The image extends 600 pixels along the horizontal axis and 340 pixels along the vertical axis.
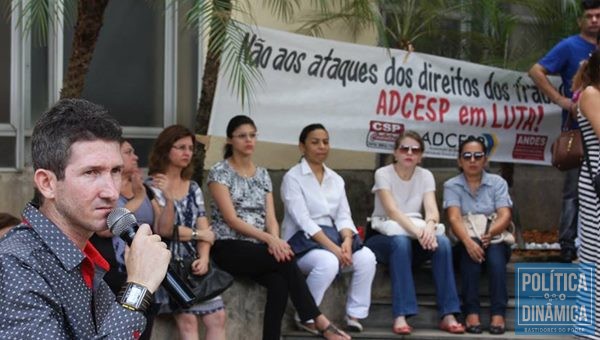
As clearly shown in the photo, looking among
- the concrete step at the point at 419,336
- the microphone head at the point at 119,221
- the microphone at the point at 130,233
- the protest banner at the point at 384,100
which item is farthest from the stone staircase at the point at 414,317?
the microphone head at the point at 119,221

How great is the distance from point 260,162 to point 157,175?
8.99 feet

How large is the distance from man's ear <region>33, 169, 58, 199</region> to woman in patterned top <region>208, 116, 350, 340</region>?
513cm

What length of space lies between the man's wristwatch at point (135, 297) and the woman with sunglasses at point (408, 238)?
5662 millimetres

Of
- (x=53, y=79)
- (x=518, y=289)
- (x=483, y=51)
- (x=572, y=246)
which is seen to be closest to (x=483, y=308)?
(x=518, y=289)

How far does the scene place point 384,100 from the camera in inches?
396

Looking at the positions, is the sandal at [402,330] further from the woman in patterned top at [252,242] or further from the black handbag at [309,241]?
the black handbag at [309,241]

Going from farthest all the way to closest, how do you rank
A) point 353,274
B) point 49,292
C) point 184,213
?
point 353,274
point 184,213
point 49,292

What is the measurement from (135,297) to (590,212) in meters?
4.17

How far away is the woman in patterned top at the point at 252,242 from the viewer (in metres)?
8.16

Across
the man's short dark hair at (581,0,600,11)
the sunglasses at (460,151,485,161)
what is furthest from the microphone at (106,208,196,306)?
the man's short dark hair at (581,0,600,11)

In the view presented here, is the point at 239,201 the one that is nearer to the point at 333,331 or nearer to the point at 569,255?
the point at 333,331

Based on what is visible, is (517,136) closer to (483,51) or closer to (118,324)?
(483,51)

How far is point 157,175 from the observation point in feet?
25.8

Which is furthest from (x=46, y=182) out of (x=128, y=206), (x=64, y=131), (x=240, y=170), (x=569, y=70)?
(x=569, y=70)
